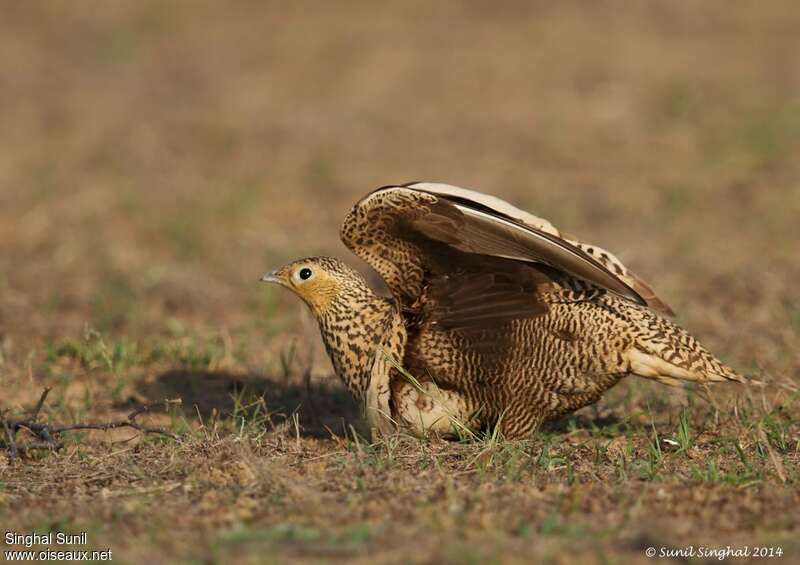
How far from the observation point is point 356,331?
498cm

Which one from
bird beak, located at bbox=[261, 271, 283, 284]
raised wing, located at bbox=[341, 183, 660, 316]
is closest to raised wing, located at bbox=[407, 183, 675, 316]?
raised wing, located at bbox=[341, 183, 660, 316]

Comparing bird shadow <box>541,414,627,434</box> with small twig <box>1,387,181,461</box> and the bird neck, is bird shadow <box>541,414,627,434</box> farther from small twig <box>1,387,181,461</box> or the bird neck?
small twig <box>1,387,181,461</box>

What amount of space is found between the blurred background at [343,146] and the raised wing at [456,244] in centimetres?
165

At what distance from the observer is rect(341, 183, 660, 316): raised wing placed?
441 cm

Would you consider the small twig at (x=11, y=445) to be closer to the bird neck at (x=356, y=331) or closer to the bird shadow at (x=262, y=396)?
the bird shadow at (x=262, y=396)

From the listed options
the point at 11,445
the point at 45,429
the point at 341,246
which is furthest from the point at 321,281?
the point at 341,246

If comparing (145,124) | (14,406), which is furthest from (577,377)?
(145,124)

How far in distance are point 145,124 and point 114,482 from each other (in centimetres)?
781

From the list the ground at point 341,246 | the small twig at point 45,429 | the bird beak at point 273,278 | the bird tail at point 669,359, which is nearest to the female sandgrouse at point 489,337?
the bird tail at point 669,359

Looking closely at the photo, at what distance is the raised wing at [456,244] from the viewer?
4406 millimetres

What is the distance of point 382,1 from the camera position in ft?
46.4

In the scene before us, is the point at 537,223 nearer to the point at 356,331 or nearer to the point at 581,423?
the point at 356,331

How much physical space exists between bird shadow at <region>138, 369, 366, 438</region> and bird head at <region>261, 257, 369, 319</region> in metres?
0.55

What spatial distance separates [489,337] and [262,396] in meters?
1.17
